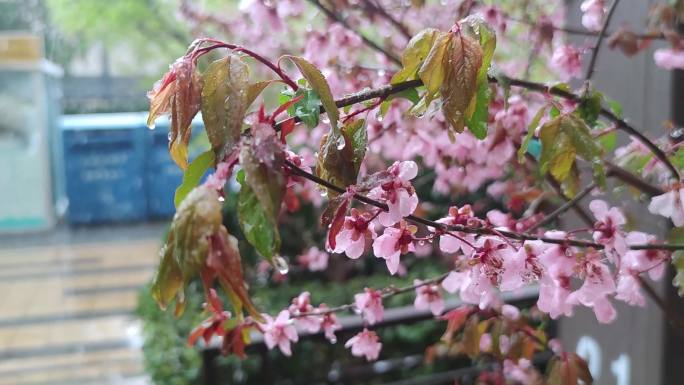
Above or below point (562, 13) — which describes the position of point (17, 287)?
below

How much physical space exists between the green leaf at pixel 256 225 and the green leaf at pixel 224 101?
4 centimetres

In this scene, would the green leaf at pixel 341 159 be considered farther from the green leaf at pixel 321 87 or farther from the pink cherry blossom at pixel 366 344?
the pink cherry blossom at pixel 366 344

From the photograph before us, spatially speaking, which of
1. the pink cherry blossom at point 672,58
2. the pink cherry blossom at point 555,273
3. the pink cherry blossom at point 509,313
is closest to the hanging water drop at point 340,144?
the pink cherry blossom at point 555,273

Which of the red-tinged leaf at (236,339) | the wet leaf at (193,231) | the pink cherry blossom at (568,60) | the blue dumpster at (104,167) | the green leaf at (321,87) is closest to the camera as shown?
the wet leaf at (193,231)

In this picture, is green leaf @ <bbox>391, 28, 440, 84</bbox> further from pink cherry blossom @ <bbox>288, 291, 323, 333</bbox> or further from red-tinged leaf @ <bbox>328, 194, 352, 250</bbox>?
pink cherry blossom @ <bbox>288, 291, 323, 333</bbox>

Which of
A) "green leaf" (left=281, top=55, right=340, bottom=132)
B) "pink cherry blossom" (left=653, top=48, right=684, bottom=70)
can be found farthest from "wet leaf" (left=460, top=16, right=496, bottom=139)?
"pink cherry blossom" (left=653, top=48, right=684, bottom=70)

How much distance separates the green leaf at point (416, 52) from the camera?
0.56m

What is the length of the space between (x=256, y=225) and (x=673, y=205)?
0.43 metres

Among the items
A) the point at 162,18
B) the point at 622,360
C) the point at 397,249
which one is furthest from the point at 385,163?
the point at 162,18

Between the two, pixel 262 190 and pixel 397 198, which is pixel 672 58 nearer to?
pixel 397 198

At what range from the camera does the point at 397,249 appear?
0.62 m

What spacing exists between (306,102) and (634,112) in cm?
118

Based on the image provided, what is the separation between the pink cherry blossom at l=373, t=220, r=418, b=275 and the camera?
0.61 meters

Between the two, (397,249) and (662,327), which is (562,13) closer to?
(662,327)
